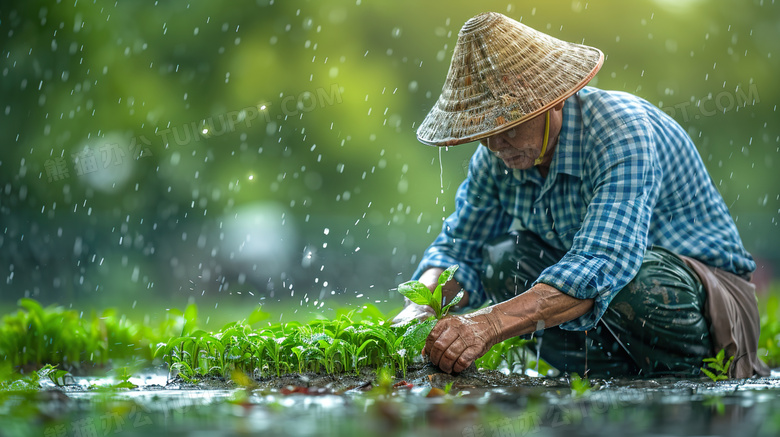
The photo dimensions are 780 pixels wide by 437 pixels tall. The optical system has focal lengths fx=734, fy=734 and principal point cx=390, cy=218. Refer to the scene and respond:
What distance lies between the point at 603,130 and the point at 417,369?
1.24 metres

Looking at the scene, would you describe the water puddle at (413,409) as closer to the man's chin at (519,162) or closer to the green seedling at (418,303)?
the green seedling at (418,303)

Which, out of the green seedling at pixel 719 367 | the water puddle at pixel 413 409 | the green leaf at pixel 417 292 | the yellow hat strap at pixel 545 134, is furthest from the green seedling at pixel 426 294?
→ the green seedling at pixel 719 367

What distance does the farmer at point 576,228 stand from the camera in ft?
9.05

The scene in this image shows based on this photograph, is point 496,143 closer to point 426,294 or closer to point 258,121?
point 426,294

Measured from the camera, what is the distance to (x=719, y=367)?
9.54 ft

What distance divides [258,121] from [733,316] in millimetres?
8477

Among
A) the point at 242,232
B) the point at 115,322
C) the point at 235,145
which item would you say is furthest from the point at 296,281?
the point at 115,322

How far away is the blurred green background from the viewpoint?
9773 millimetres

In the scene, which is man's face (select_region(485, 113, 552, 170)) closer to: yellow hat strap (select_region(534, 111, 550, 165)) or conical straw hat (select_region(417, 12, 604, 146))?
yellow hat strap (select_region(534, 111, 550, 165))

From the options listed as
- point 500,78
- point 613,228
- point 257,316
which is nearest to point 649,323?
point 613,228

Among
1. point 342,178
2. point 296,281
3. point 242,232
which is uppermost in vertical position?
point 342,178

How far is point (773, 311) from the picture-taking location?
15.1ft

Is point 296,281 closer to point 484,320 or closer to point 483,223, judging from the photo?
point 483,223

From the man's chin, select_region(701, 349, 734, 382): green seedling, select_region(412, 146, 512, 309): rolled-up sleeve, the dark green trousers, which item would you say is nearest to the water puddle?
A: select_region(701, 349, 734, 382): green seedling
